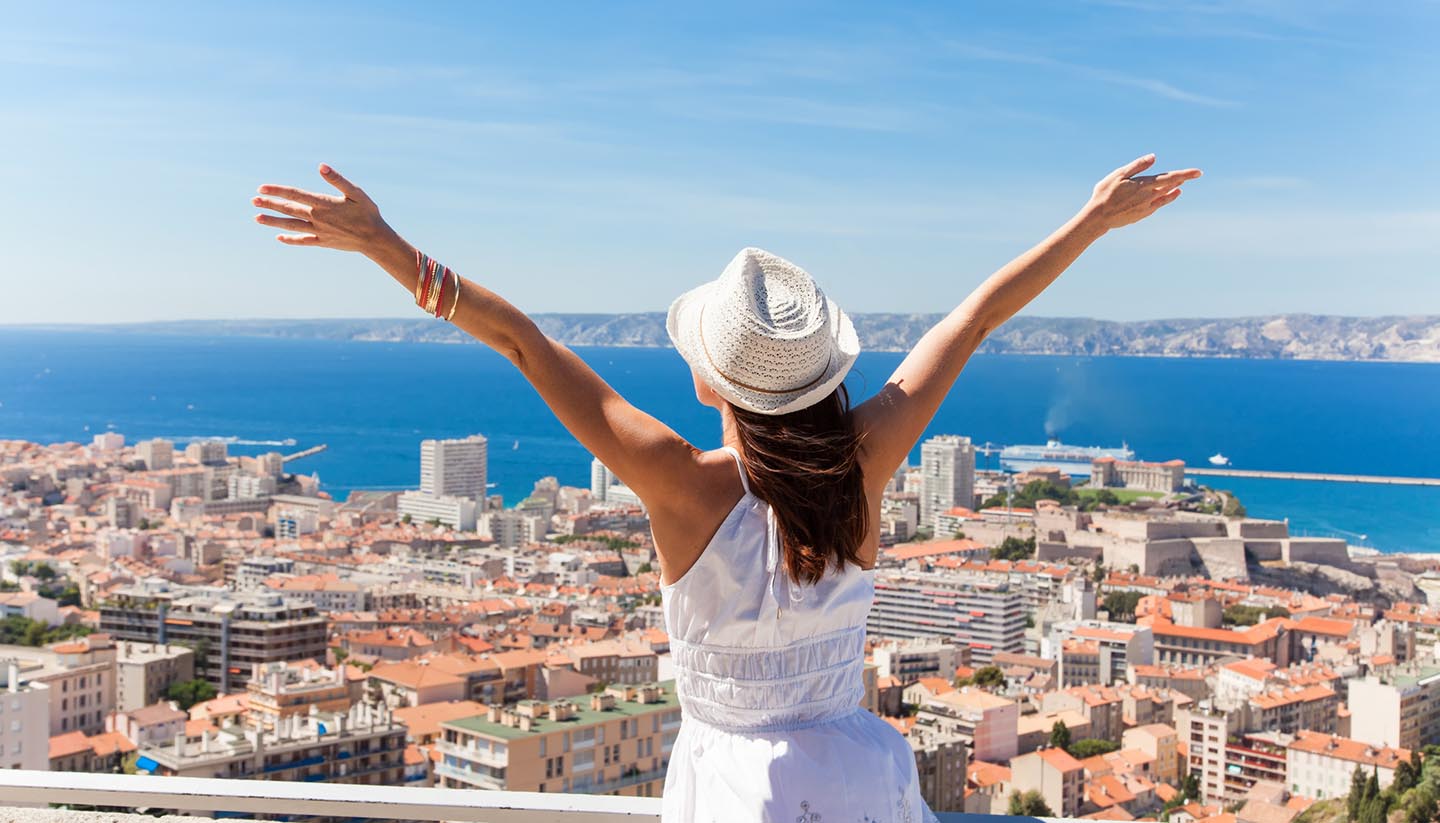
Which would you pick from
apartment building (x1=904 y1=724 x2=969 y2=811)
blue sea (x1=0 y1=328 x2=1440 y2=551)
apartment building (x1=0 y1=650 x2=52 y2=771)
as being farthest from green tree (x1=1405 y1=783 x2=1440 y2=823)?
blue sea (x1=0 y1=328 x2=1440 y2=551)

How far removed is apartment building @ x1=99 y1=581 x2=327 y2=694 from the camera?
47.8ft

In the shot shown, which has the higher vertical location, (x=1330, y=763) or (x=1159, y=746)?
(x=1330, y=763)

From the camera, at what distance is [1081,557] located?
78.4ft

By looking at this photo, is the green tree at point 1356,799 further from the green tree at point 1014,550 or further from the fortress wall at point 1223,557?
the green tree at point 1014,550

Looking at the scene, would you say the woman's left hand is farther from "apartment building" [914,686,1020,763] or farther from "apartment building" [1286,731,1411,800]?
"apartment building" [1286,731,1411,800]

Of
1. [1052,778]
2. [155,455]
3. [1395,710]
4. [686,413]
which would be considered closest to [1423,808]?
[1052,778]

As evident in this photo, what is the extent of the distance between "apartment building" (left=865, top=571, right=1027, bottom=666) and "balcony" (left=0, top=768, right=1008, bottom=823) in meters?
16.4

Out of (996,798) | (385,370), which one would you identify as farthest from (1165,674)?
(385,370)

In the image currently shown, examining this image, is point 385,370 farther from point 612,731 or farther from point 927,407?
point 927,407

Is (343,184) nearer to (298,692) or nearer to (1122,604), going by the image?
(298,692)

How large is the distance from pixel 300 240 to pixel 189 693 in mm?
13781

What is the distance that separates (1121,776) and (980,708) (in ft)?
4.15

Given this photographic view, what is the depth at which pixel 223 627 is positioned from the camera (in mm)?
14688

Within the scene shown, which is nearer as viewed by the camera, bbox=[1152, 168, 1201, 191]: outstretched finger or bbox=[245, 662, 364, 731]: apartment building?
bbox=[1152, 168, 1201, 191]: outstretched finger
